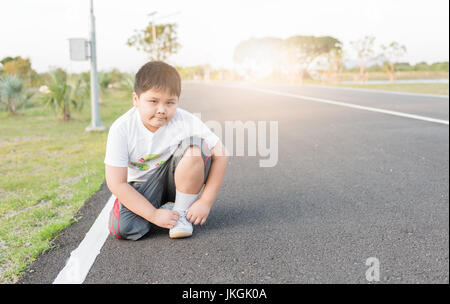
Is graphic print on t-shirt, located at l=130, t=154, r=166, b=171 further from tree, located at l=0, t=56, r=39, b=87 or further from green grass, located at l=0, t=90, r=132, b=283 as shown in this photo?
tree, located at l=0, t=56, r=39, b=87

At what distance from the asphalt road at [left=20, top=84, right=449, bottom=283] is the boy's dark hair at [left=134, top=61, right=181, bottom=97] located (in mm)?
1087

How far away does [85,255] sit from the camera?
8.27ft

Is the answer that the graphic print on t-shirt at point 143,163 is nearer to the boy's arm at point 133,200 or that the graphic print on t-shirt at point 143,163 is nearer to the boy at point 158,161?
the boy at point 158,161

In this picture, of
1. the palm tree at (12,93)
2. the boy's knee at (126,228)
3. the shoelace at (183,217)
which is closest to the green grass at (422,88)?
the palm tree at (12,93)

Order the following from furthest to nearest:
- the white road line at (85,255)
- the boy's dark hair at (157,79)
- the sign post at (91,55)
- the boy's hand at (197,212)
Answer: the sign post at (91,55) < the boy's hand at (197,212) < the boy's dark hair at (157,79) < the white road line at (85,255)

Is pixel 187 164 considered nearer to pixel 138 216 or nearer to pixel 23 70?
pixel 138 216

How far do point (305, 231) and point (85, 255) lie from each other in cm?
159

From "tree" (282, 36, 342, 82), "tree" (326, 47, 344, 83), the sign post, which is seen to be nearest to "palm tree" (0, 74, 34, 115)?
the sign post

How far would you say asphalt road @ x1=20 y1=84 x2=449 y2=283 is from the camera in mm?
2283

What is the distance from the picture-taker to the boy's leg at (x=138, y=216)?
270cm

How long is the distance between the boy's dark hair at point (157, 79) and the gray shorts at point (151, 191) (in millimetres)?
404

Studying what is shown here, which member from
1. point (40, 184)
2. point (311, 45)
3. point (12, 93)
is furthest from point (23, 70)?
point (311, 45)

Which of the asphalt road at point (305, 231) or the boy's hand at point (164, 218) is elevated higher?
the boy's hand at point (164, 218)
